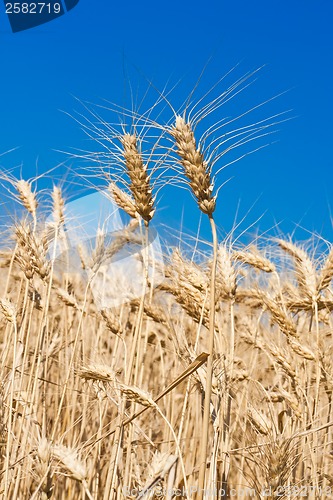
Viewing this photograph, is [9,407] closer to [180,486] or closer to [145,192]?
[180,486]

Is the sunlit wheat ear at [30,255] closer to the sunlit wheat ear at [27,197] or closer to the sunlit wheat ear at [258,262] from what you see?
the sunlit wheat ear at [27,197]

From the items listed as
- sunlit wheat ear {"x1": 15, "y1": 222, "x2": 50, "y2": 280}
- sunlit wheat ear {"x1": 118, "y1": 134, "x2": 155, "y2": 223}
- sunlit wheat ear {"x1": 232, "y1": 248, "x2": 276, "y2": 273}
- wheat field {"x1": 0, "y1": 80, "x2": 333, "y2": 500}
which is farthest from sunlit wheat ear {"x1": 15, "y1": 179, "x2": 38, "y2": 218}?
sunlit wheat ear {"x1": 118, "y1": 134, "x2": 155, "y2": 223}

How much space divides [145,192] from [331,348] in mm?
1365

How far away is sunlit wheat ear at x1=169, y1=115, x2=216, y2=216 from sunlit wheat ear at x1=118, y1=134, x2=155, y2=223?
0.77ft

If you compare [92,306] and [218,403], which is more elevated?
[92,306]

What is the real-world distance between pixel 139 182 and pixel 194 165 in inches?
12.9

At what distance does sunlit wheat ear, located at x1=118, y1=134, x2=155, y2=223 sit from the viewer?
1.68 metres

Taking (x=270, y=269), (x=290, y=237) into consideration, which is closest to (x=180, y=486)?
(x=270, y=269)

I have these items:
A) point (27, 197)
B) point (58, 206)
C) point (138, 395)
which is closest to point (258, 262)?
point (58, 206)

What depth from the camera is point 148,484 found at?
4.35 ft

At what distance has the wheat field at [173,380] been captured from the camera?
1.48 meters

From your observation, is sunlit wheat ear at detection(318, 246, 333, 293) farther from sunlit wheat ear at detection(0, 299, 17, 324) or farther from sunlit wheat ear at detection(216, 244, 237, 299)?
sunlit wheat ear at detection(0, 299, 17, 324)

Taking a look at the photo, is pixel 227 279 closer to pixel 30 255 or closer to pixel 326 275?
pixel 326 275

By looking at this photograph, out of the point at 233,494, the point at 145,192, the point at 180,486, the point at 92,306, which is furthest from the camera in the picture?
the point at 92,306
